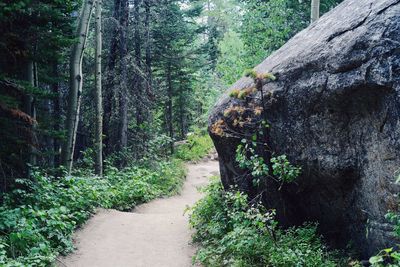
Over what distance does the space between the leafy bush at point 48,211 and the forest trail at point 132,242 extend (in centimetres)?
34

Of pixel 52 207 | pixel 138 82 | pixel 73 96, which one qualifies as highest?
pixel 138 82

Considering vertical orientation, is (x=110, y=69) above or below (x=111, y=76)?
above

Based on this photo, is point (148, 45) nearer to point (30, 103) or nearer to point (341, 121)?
point (30, 103)

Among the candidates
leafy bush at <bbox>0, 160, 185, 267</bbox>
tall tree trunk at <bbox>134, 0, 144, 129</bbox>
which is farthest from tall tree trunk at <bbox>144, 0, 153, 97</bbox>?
leafy bush at <bbox>0, 160, 185, 267</bbox>

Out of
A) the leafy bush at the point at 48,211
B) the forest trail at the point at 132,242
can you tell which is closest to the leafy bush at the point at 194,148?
the leafy bush at the point at 48,211

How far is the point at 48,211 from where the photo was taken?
25.1 feet

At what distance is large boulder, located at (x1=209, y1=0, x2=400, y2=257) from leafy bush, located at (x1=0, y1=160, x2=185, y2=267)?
4.13 metres

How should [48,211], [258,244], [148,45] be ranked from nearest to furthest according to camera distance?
1. [258,244]
2. [48,211]
3. [148,45]

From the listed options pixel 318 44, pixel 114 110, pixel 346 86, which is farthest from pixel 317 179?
pixel 114 110

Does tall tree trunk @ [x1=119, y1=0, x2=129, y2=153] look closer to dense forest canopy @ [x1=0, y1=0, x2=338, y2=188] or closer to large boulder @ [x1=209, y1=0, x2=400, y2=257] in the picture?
dense forest canopy @ [x1=0, y1=0, x2=338, y2=188]

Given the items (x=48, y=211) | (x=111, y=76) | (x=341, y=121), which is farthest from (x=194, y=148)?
(x=341, y=121)

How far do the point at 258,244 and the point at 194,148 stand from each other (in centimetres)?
1748

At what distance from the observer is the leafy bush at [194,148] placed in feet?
74.0

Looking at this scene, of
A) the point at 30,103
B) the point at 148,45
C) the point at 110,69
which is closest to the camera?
the point at 30,103
